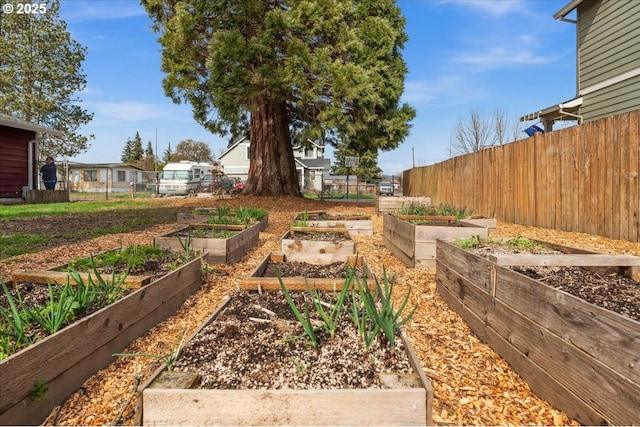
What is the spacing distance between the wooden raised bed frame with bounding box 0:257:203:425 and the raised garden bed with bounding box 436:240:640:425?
2.29 m

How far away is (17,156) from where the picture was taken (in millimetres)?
14461

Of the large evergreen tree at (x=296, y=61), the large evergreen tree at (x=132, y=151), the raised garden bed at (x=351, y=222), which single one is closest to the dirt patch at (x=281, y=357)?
the raised garden bed at (x=351, y=222)

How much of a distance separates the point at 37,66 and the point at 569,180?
29.8 meters

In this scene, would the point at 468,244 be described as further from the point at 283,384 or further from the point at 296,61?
the point at 296,61

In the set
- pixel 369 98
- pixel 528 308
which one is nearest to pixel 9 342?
pixel 528 308

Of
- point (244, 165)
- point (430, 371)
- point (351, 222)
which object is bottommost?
point (430, 371)

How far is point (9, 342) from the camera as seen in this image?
5.85 feet

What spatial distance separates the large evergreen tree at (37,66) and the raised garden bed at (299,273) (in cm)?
2781

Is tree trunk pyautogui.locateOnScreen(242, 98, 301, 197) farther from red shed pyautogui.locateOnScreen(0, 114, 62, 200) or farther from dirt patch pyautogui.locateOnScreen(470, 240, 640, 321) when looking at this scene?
dirt patch pyautogui.locateOnScreen(470, 240, 640, 321)

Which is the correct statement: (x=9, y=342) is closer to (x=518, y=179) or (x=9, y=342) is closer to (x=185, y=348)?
(x=185, y=348)

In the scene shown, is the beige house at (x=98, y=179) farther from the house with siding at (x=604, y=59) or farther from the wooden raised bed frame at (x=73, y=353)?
the wooden raised bed frame at (x=73, y=353)

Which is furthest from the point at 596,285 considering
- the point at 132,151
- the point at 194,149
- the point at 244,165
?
the point at 132,151

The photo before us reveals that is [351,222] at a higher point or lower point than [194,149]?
lower

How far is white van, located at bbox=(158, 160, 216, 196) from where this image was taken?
24.6 m
